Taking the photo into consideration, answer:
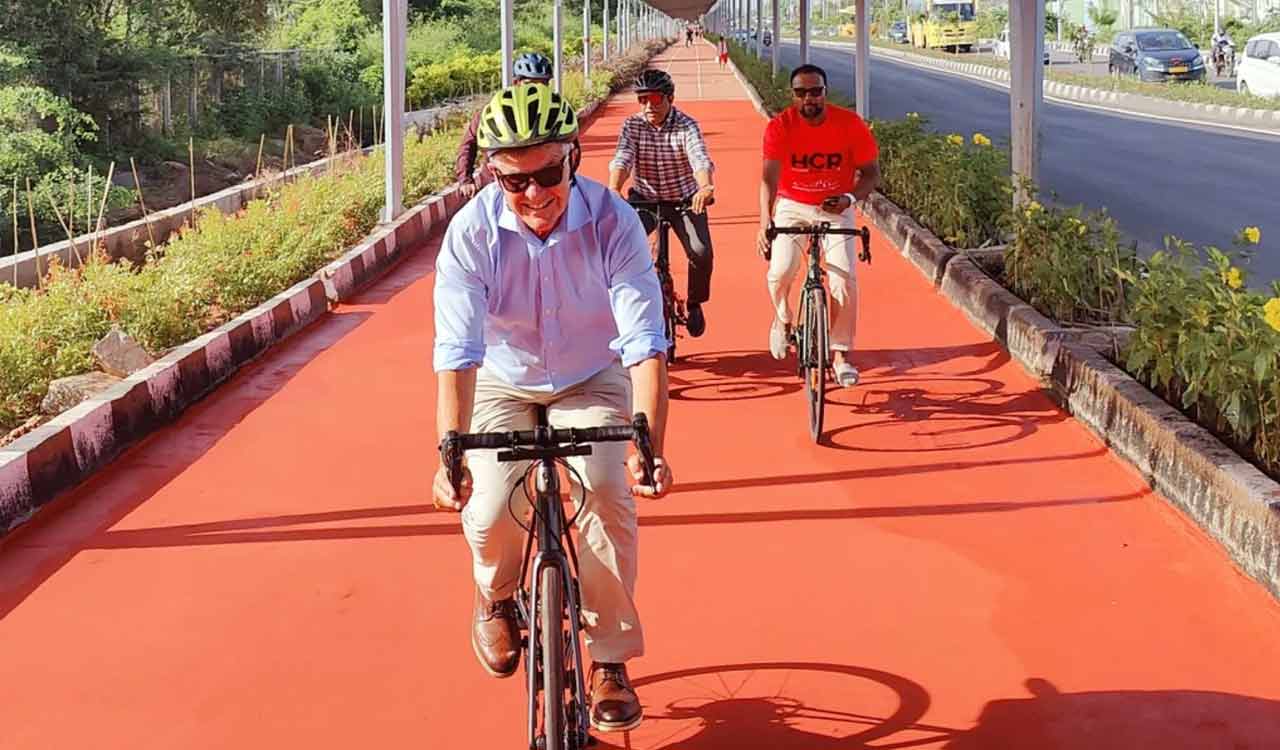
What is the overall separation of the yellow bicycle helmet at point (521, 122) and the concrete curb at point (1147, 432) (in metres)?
2.97

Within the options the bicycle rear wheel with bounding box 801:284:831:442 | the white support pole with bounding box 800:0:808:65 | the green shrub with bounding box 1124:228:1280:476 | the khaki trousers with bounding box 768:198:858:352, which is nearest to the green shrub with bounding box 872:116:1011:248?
the khaki trousers with bounding box 768:198:858:352

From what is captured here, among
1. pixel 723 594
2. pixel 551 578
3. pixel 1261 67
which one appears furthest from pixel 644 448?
pixel 1261 67

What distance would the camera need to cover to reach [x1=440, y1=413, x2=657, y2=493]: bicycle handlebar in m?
3.54

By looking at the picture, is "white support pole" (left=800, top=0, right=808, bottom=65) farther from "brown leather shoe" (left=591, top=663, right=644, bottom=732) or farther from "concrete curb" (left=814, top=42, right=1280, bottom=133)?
"brown leather shoe" (left=591, top=663, right=644, bottom=732)

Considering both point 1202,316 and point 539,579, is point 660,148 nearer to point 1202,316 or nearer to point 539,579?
point 1202,316

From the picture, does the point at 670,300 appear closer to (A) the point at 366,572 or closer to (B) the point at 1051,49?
(A) the point at 366,572

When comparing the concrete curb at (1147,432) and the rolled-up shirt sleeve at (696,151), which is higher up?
the rolled-up shirt sleeve at (696,151)

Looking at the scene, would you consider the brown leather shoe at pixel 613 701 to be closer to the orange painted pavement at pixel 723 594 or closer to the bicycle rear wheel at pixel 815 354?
the orange painted pavement at pixel 723 594

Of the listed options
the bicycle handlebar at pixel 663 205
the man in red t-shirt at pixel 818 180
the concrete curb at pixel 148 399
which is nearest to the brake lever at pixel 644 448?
the concrete curb at pixel 148 399

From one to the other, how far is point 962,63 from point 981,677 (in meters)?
57.4

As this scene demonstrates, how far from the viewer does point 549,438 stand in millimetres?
3559

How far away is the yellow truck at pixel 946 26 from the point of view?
73.3m

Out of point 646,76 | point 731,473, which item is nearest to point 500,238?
point 731,473

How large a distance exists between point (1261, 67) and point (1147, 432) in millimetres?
31875
